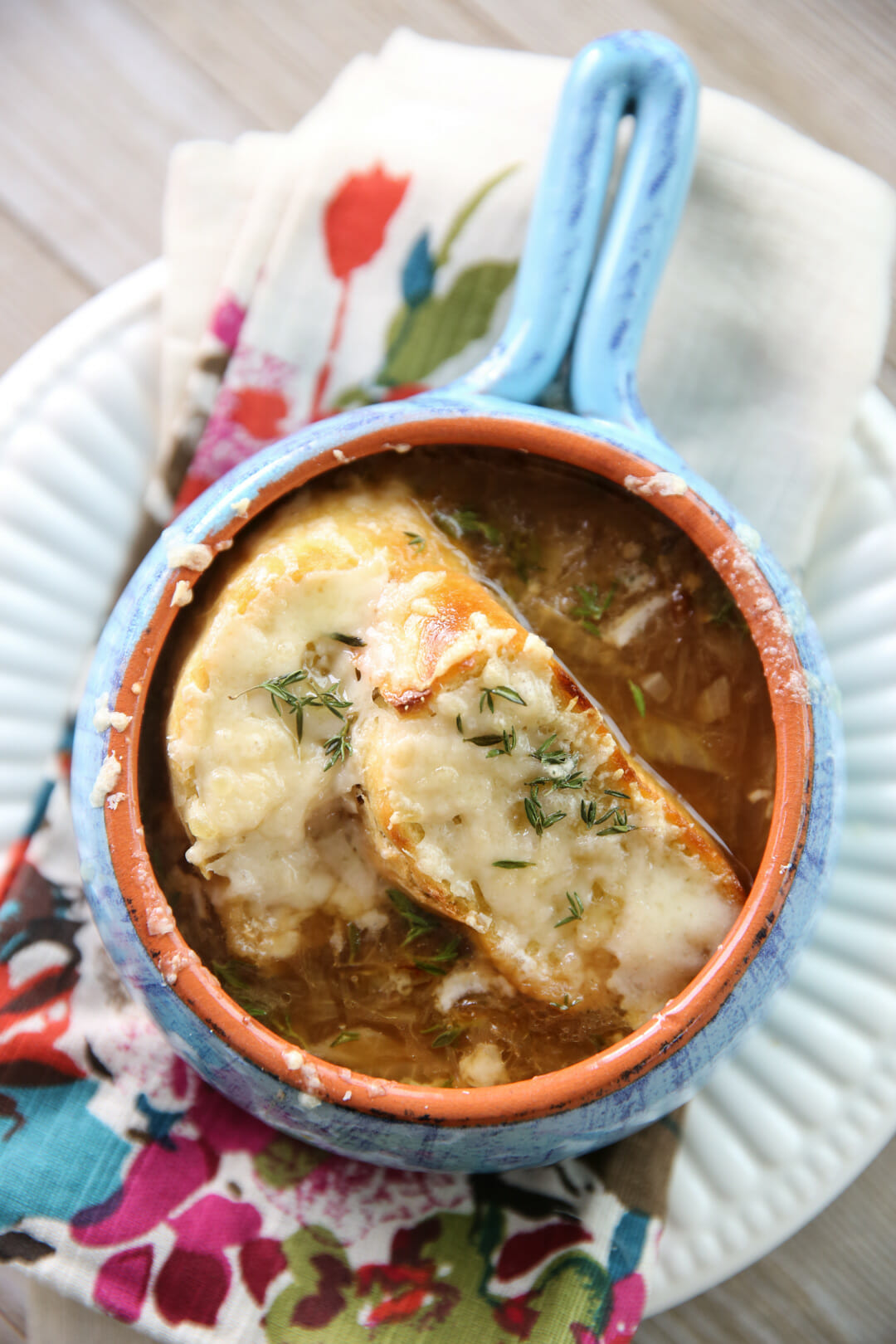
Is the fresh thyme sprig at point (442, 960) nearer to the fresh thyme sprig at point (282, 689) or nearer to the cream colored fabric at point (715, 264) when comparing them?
the fresh thyme sprig at point (282, 689)

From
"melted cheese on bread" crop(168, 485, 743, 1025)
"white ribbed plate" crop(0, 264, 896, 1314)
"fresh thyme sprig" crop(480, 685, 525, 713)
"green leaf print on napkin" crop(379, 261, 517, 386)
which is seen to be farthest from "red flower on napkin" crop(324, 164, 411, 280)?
"fresh thyme sprig" crop(480, 685, 525, 713)

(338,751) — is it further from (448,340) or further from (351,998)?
(448,340)

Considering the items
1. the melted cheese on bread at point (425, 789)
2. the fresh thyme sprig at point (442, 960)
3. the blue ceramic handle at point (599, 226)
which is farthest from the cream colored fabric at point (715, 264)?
the fresh thyme sprig at point (442, 960)

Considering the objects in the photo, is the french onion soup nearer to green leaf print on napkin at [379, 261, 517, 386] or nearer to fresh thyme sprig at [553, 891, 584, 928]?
fresh thyme sprig at [553, 891, 584, 928]

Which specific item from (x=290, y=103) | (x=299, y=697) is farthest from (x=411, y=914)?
(x=290, y=103)

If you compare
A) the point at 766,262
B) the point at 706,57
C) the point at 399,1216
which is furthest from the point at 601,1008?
→ the point at 706,57

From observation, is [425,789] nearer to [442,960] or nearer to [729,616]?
[442,960]

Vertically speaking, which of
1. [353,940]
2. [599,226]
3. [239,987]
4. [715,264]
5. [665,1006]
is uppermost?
[715,264]
